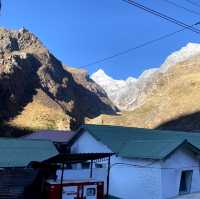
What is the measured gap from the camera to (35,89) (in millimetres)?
149000

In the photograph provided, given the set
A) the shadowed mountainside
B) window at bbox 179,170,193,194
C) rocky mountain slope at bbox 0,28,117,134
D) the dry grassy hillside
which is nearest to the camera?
window at bbox 179,170,193,194

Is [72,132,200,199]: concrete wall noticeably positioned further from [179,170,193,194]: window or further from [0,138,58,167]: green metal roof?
[0,138,58,167]: green metal roof

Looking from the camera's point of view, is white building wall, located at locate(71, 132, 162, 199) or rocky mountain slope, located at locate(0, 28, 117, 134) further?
rocky mountain slope, located at locate(0, 28, 117, 134)

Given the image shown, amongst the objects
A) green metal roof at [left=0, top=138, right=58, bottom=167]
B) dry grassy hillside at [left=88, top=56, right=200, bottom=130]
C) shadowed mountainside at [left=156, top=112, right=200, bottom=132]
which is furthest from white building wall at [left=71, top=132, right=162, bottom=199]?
dry grassy hillside at [left=88, top=56, right=200, bottom=130]

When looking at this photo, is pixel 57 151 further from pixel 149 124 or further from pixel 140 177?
pixel 149 124

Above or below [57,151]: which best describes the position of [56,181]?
below

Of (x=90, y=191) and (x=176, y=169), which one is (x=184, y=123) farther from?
(x=90, y=191)

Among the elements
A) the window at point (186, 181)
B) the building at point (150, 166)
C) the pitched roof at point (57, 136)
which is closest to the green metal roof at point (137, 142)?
the building at point (150, 166)

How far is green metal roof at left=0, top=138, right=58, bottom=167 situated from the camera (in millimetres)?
28453

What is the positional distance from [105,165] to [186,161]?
594cm

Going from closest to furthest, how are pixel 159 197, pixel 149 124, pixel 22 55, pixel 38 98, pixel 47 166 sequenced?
pixel 47 166
pixel 159 197
pixel 149 124
pixel 38 98
pixel 22 55

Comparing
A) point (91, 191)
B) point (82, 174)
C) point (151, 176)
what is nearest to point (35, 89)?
point (82, 174)

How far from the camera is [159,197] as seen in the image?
965 inches

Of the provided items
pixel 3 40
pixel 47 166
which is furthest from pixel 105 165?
pixel 3 40
